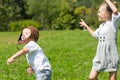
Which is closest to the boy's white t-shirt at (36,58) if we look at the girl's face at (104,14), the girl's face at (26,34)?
the girl's face at (26,34)

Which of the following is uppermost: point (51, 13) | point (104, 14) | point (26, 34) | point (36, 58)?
point (104, 14)

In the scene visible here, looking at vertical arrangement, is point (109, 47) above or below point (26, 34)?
below

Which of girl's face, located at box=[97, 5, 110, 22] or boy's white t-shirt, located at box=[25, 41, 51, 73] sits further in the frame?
girl's face, located at box=[97, 5, 110, 22]

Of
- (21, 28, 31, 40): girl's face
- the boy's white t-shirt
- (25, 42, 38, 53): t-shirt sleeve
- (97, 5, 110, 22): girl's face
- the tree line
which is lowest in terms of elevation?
the tree line

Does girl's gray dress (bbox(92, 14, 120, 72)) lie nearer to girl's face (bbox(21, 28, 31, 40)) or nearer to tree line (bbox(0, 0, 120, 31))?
girl's face (bbox(21, 28, 31, 40))

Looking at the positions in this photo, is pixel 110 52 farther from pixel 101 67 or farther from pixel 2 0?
pixel 2 0

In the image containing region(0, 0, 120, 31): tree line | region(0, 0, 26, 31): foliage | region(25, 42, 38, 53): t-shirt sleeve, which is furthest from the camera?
region(0, 0, 120, 31): tree line

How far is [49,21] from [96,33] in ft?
198

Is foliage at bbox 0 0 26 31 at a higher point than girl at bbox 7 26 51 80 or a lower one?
lower

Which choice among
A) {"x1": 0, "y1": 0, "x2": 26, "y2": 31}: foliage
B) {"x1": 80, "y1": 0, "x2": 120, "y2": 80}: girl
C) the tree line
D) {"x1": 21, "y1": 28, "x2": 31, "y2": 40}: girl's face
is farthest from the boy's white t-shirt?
the tree line

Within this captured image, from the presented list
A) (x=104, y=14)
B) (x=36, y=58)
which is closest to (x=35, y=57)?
(x=36, y=58)

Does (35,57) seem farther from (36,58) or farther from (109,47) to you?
(109,47)

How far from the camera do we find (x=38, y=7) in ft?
223

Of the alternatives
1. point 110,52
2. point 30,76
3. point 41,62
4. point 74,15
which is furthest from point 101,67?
point 74,15
